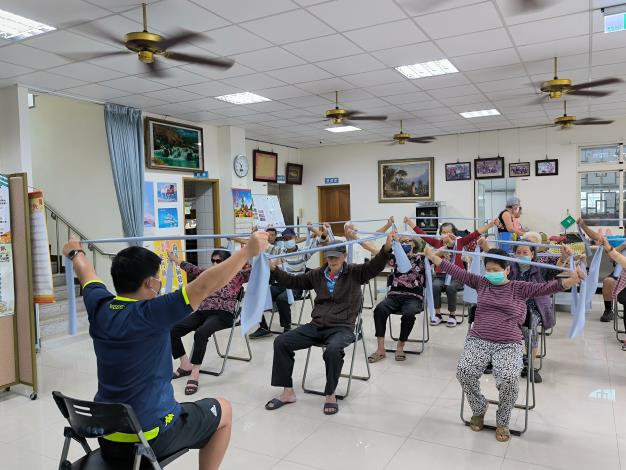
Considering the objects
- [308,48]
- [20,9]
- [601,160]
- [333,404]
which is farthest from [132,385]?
[601,160]

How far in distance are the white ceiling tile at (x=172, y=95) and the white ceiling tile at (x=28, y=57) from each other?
1.45m

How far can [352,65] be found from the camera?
536 centimetres

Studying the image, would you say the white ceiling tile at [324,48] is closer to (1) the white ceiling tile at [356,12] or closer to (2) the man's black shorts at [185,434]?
(1) the white ceiling tile at [356,12]

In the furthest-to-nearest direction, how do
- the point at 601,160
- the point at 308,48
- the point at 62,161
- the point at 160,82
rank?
the point at 601,160, the point at 62,161, the point at 160,82, the point at 308,48

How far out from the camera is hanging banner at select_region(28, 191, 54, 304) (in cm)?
400

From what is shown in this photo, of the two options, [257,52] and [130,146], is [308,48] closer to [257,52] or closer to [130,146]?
[257,52]

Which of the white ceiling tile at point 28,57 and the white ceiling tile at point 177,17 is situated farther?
the white ceiling tile at point 28,57

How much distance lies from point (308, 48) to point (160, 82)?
2083 mm

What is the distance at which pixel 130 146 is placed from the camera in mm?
7117

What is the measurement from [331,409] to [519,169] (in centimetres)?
794

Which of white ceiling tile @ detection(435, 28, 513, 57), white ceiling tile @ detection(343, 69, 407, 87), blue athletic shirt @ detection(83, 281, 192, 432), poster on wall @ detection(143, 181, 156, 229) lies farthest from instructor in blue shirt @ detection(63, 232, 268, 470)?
poster on wall @ detection(143, 181, 156, 229)

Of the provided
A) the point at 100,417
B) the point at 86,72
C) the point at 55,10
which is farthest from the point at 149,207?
the point at 100,417

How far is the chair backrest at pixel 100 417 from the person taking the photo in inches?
69.1

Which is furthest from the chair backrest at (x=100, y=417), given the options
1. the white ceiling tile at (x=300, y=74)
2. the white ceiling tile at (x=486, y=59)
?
the white ceiling tile at (x=486, y=59)
